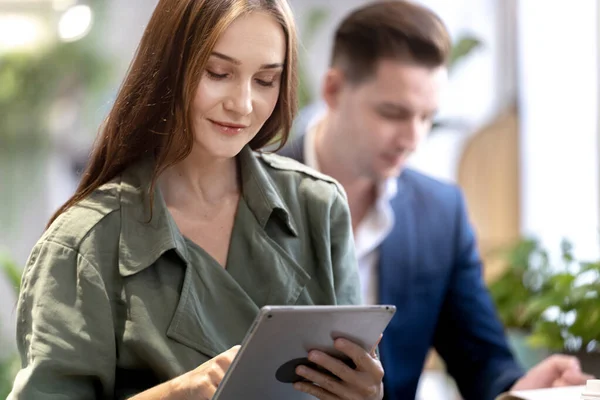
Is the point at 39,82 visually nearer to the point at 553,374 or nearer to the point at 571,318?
the point at 571,318

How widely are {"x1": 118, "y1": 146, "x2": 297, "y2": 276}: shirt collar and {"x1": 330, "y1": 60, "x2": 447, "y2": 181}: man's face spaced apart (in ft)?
2.47

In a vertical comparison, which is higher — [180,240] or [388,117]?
[388,117]

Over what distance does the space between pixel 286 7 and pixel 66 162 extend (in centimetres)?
268

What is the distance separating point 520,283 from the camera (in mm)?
2812

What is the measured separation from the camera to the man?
7.45 feet

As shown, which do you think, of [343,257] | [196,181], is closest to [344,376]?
[343,257]

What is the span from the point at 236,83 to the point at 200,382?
450 millimetres

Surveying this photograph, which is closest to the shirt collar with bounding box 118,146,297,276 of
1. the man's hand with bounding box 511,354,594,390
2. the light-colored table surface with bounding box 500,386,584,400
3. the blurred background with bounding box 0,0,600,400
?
the light-colored table surface with bounding box 500,386,584,400

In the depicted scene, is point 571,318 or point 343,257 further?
point 571,318

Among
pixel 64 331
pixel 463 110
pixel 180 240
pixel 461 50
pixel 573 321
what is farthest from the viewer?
pixel 463 110

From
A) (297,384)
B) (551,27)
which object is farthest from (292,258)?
(551,27)

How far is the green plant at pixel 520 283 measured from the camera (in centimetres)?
272

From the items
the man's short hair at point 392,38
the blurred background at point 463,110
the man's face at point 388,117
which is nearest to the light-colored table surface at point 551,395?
the man's face at point 388,117

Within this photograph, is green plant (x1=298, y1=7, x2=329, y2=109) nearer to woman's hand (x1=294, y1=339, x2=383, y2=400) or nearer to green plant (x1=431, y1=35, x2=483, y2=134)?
green plant (x1=431, y1=35, x2=483, y2=134)
